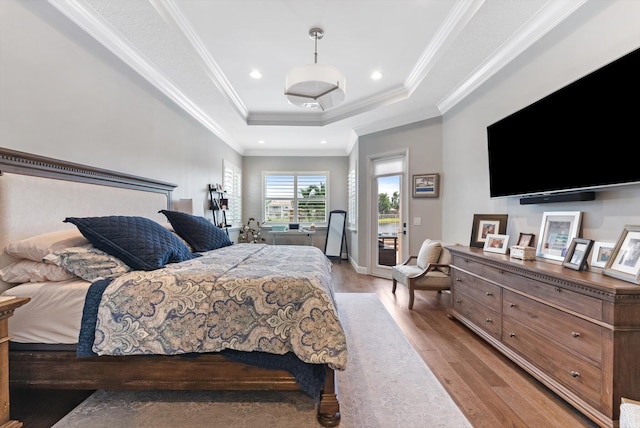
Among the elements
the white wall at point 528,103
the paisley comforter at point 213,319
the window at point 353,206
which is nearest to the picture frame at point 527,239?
the white wall at point 528,103

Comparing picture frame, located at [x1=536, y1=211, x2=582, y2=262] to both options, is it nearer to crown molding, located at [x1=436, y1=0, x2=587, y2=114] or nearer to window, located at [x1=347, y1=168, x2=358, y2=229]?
crown molding, located at [x1=436, y1=0, x2=587, y2=114]

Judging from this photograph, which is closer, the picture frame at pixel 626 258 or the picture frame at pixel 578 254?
the picture frame at pixel 626 258

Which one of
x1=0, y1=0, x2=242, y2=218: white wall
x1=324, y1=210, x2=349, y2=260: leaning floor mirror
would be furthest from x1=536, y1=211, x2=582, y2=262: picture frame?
x1=324, y1=210, x2=349, y2=260: leaning floor mirror

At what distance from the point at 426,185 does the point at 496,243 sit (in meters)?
1.80

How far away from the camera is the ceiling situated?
227cm

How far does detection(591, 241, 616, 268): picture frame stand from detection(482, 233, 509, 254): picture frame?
77 centimetres

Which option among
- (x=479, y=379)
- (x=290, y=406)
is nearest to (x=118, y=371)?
(x=290, y=406)

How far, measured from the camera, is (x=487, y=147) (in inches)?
123

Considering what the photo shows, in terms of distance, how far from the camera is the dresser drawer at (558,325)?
152 centimetres

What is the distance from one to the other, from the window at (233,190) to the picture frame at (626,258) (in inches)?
210

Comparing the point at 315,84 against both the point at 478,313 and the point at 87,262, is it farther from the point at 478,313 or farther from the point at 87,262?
the point at 478,313

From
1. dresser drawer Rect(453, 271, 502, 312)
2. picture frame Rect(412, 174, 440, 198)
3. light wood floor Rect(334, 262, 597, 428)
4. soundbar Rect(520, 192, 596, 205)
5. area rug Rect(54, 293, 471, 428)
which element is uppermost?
picture frame Rect(412, 174, 440, 198)

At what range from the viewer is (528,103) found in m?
2.57

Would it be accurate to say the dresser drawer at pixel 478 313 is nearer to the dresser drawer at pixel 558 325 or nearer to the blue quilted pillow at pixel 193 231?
the dresser drawer at pixel 558 325
